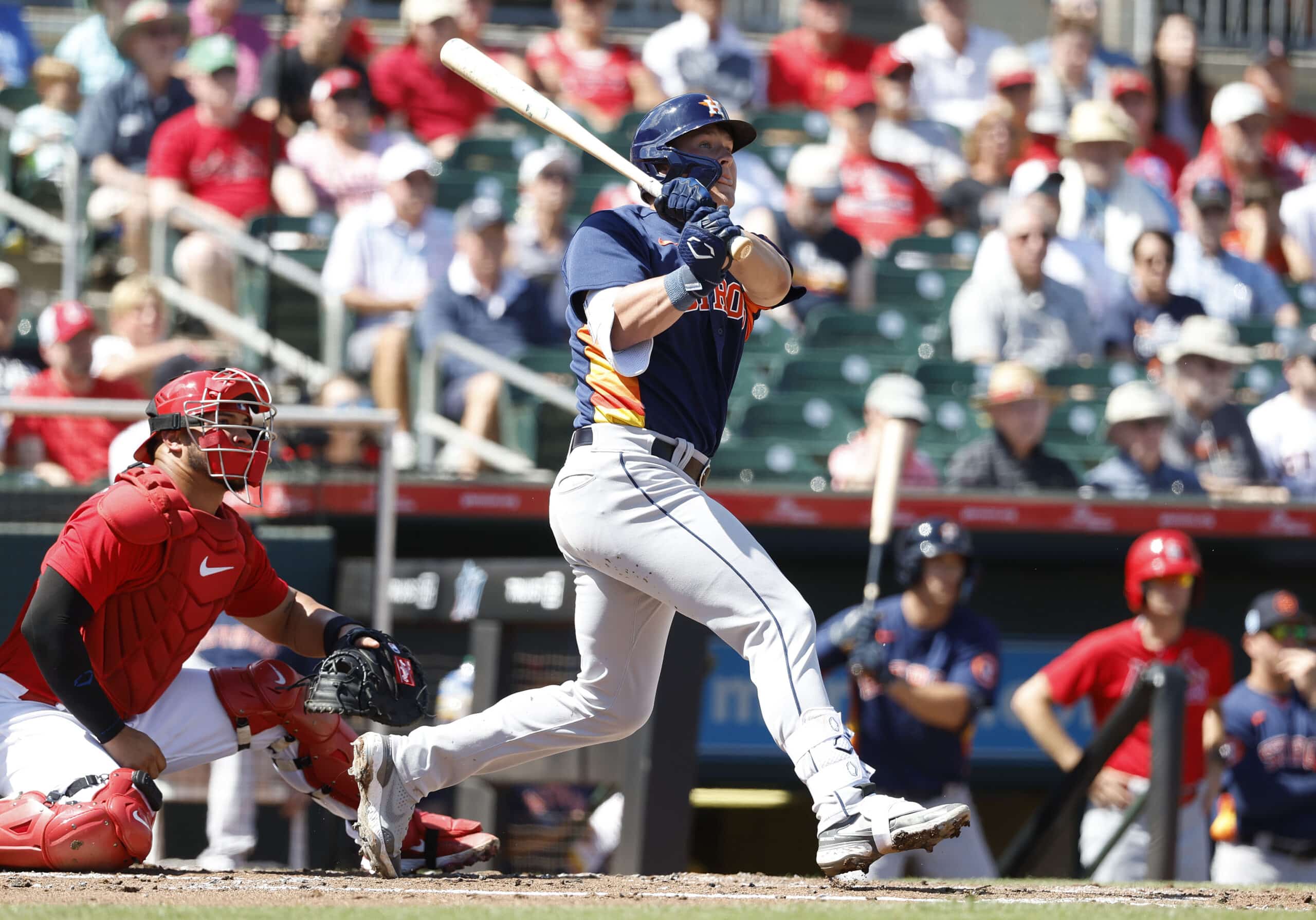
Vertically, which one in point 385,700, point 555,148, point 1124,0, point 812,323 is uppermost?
point 1124,0

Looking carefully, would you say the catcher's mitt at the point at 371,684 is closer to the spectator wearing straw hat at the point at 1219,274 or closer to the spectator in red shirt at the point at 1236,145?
the spectator wearing straw hat at the point at 1219,274

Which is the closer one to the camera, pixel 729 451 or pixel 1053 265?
pixel 729 451

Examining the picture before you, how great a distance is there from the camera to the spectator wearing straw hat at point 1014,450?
7.38 meters

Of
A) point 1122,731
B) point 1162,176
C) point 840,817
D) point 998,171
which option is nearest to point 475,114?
point 998,171

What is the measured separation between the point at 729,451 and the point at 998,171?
2995mm

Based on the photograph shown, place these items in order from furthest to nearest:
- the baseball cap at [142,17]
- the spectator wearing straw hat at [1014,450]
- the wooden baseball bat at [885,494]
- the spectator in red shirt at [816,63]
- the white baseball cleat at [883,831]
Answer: the spectator in red shirt at [816,63] → the baseball cap at [142,17] → the spectator wearing straw hat at [1014,450] → the wooden baseball bat at [885,494] → the white baseball cleat at [883,831]

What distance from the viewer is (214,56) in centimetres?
859

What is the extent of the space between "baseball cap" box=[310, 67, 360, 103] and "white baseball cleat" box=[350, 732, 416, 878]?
5182 millimetres

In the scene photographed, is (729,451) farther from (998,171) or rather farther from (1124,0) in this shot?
(1124,0)

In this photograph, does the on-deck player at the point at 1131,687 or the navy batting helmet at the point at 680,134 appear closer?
the navy batting helmet at the point at 680,134

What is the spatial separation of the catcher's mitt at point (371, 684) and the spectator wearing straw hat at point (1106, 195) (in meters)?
5.82

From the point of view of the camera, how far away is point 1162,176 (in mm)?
10211

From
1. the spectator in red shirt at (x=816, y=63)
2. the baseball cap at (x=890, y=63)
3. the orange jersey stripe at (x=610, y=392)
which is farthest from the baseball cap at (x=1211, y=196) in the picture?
the orange jersey stripe at (x=610, y=392)

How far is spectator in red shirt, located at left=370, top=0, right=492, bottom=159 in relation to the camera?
932cm
